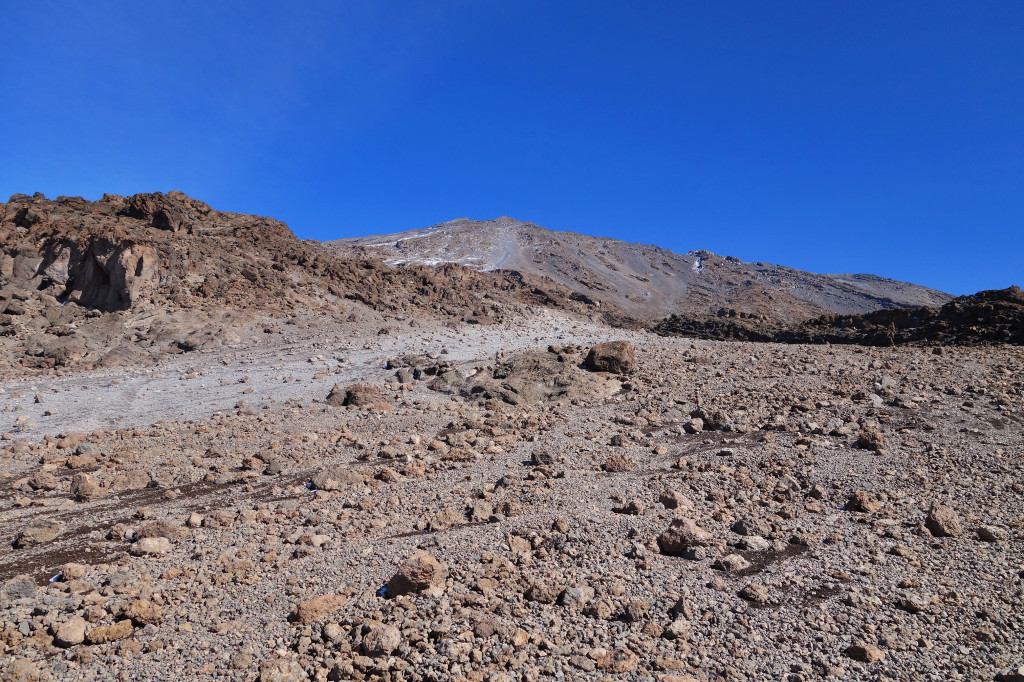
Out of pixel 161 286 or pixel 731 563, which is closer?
pixel 731 563

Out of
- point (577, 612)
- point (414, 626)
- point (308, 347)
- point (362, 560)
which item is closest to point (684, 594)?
point (577, 612)

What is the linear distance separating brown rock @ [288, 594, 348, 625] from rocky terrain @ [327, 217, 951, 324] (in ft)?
149

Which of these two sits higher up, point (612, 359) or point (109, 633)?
point (612, 359)

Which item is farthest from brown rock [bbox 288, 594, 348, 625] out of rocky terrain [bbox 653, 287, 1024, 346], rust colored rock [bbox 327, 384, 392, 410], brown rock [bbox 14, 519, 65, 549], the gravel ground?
rocky terrain [bbox 653, 287, 1024, 346]

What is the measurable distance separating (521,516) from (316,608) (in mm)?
2167

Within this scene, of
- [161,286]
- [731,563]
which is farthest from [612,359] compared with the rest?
[161,286]

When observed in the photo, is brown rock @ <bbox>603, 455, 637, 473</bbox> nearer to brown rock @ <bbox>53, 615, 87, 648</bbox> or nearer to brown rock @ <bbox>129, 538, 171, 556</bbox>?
brown rock @ <bbox>129, 538, 171, 556</bbox>

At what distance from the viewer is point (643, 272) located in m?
74.2

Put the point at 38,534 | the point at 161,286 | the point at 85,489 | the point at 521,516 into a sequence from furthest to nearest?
the point at 161,286 → the point at 85,489 → the point at 521,516 → the point at 38,534

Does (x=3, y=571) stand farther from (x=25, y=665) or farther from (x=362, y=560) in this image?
(x=362, y=560)

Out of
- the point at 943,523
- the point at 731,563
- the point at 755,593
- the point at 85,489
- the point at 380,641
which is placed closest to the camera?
the point at 380,641

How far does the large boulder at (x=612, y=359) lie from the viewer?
471 inches

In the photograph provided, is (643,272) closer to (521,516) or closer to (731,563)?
(521,516)

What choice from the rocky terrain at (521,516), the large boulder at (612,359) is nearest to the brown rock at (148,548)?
the rocky terrain at (521,516)
